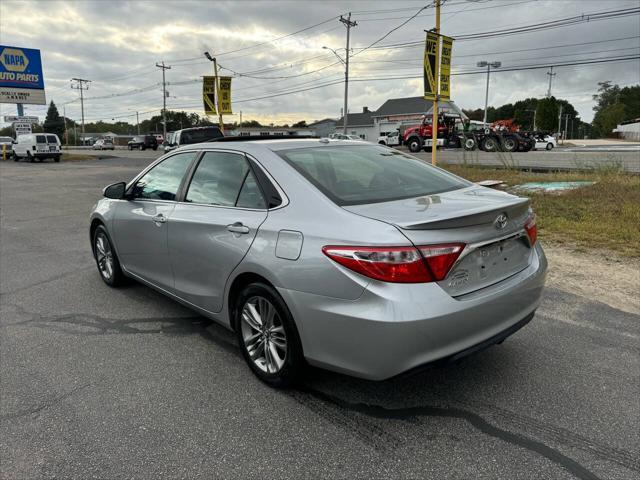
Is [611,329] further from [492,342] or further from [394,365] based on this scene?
[394,365]

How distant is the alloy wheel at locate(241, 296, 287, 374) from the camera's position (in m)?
3.08

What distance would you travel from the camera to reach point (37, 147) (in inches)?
1375

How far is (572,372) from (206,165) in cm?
311

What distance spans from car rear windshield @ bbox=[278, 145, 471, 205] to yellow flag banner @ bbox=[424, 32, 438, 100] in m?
9.63

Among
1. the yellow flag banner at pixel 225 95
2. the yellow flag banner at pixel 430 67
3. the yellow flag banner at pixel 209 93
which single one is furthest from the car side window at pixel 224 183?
the yellow flag banner at pixel 209 93

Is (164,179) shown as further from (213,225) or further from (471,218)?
(471,218)

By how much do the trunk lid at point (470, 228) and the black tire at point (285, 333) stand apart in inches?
28.8

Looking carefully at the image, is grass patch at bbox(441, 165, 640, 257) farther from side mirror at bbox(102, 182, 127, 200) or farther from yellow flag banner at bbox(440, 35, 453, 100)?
side mirror at bbox(102, 182, 127, 200)

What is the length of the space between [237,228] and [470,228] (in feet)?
4.90

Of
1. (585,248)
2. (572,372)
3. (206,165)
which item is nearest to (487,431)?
(572,372)

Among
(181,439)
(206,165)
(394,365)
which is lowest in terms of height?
(181,439)

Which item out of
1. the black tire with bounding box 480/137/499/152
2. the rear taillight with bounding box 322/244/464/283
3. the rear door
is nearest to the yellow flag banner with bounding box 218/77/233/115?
the black tire with bounding box 480/137/499/152

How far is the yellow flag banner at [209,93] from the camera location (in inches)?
1005

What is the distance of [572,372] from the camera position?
3.36 m
